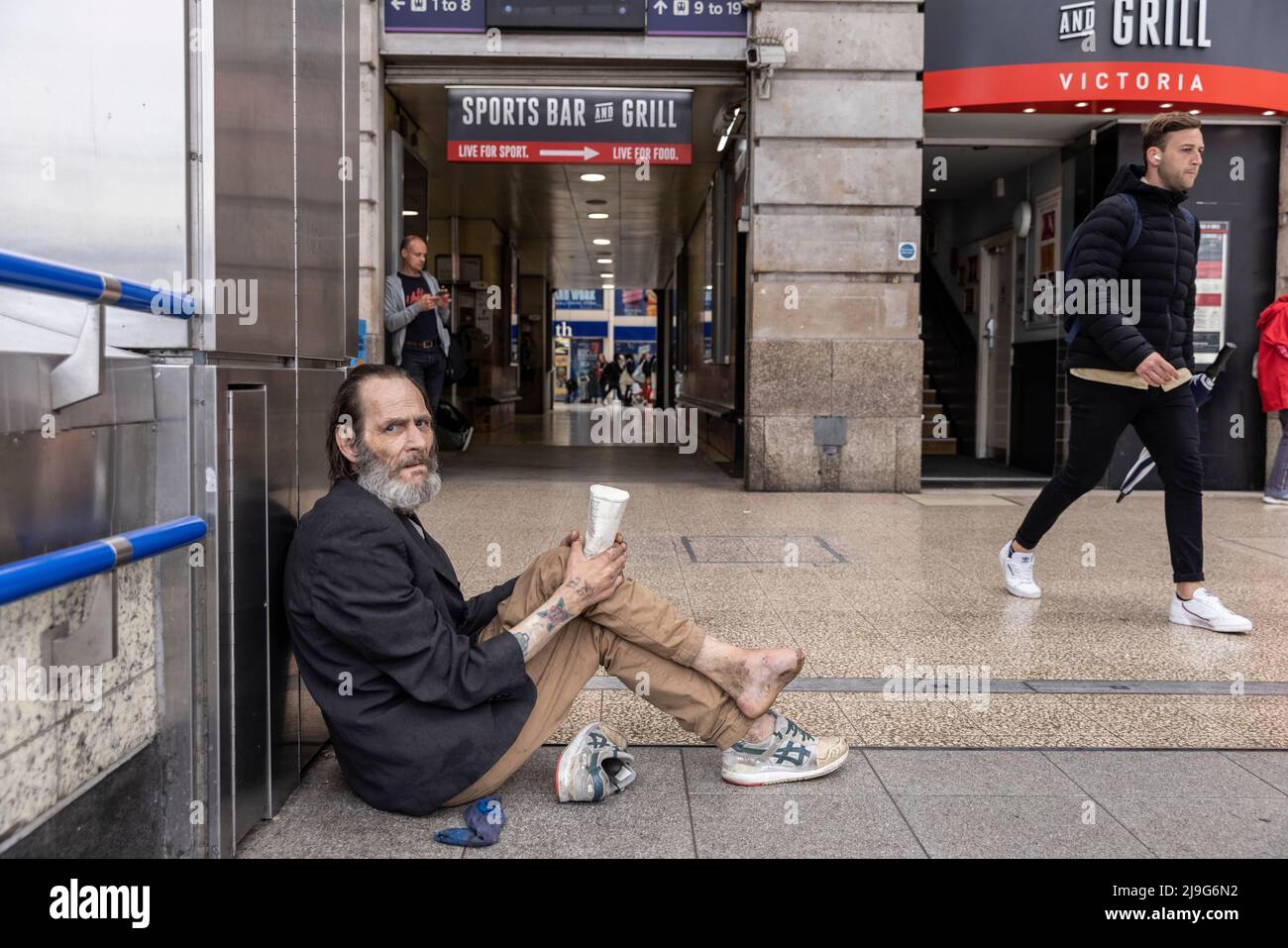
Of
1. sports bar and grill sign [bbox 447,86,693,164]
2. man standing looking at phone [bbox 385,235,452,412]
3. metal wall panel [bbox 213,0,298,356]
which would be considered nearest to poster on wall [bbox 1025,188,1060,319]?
sports bar and grill sign [bbox 447,86,693,164]

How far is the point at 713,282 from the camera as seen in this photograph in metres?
13.1

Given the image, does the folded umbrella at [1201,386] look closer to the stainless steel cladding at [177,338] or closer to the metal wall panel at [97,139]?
the stainless steel cladding at [177,338]

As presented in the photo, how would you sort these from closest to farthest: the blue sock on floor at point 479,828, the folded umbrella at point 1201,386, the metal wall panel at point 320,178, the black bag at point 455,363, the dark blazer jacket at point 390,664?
the dark blazer jacket at point 390,664, the blue sock on floor at point 479,828, the metal wall panel at point 320,178, the folded umbrella at point 1201,386, the black bag at point 455,363

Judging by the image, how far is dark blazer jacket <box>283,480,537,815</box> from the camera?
249 cm

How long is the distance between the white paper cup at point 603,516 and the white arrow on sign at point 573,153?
757cm

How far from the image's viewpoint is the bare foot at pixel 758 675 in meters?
2.83

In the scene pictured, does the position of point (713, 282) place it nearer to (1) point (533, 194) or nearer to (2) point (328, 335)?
(1) point (533, 194)

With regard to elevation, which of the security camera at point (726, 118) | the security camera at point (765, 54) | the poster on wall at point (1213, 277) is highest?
the security camera at point (765, 54)

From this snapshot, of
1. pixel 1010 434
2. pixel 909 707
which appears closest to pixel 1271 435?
pixel 1010 434

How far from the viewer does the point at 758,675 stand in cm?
284

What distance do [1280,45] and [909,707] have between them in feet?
27.6

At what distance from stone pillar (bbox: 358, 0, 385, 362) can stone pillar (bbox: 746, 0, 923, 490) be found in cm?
307

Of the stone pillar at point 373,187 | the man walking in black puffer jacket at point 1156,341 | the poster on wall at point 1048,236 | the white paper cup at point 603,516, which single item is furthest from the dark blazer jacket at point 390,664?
the poster on wall at point 1048,236
